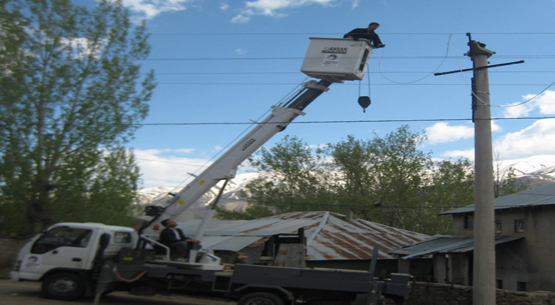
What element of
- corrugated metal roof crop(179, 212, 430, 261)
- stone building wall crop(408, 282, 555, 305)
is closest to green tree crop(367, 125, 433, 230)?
corrugated metal roof crop(179, 212, 430, 261)

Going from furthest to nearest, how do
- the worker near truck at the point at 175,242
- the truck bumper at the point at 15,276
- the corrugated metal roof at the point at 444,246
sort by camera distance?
the corrugated metal roof at the point at 444,246 < the worker near truck at the point at 175,242 < the truck bumper at the point at 15,276

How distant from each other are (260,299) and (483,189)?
8777 millimetres

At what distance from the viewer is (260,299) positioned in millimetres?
9711

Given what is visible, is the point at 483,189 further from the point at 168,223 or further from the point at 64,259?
the point at 64,259

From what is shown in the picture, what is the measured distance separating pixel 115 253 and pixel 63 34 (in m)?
11.1

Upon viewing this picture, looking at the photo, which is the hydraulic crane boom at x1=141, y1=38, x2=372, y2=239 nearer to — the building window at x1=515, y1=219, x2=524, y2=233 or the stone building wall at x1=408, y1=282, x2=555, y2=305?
the stone building wall at x1=408, y1=282, x2=555, y2=305

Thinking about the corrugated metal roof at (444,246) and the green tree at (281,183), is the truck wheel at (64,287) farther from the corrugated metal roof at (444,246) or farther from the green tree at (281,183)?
the green tree at (281,183)

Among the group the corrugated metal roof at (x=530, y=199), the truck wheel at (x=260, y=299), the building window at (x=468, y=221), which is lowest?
the truck wheel at (x=260, y=299)

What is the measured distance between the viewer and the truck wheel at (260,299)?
31.6 feet

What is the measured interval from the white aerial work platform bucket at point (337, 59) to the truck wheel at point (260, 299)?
615 cm

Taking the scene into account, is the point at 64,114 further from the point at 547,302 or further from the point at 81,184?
the point at 547,302

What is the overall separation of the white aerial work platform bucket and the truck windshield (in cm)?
735

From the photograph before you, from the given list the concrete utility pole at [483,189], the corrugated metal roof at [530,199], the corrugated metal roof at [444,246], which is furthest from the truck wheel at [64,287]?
the corrugated metal roof at [530,199]

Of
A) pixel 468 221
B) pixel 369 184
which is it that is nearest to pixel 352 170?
pixel 369 184
